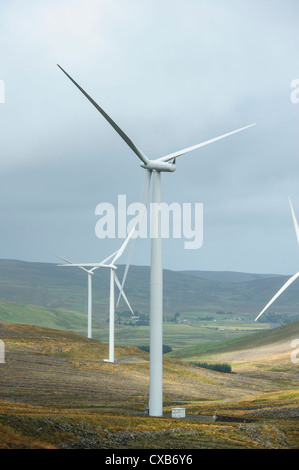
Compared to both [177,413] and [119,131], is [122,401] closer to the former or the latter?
[177,413]

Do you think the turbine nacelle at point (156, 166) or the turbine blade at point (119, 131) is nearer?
the turbine blade at point (119, 131)

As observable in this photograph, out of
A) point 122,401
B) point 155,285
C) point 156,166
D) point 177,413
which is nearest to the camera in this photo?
point 155,285

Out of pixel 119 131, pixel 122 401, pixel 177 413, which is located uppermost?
pixel 119 131

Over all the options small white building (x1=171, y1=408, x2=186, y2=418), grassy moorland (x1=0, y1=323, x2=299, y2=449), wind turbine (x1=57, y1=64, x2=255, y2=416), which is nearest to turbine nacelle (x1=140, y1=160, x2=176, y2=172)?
wind turbine (x1=57, y1=64, x2=255, y2=416)

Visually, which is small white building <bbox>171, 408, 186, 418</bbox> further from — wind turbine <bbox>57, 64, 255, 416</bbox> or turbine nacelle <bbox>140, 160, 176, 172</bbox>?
turbine nacelle <bbox>140, 160, 176, 172</bbox>

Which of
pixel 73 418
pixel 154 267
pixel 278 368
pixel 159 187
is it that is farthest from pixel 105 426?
pixel 278 368

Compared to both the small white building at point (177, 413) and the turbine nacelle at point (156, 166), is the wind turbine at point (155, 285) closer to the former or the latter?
the turbine nacelle at point (156, 166)

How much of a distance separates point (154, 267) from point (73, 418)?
13923 millimetres

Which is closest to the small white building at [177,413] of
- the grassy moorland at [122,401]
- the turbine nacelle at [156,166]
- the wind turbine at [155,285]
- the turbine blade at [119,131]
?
the grassy moorland at [122,401]

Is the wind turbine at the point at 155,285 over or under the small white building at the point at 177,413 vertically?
over

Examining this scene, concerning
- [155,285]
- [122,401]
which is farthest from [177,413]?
[122,401]
